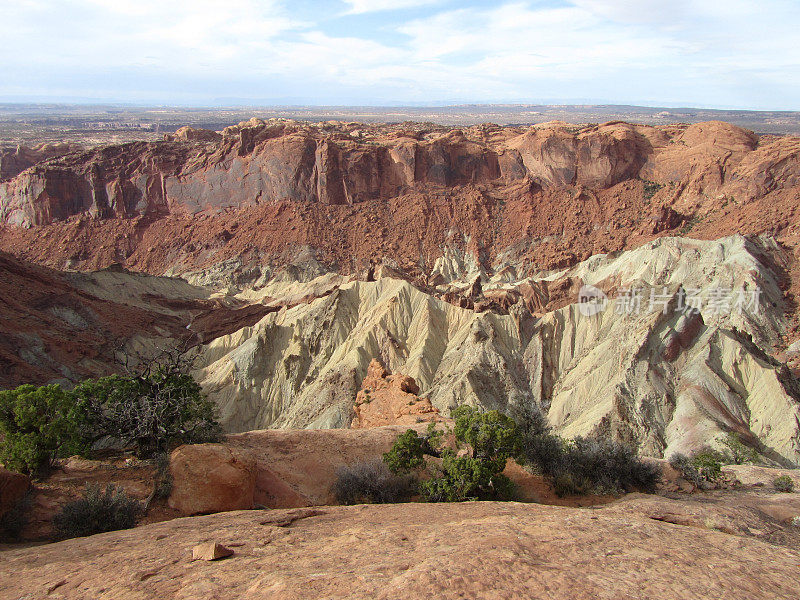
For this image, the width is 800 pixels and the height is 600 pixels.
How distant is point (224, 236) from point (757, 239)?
69.1 meters

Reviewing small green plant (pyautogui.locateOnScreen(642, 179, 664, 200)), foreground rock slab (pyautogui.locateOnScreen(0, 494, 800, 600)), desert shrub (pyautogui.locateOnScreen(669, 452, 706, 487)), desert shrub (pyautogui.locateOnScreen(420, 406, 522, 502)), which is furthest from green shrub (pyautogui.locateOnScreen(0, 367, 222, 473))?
small green plant (pyautogui.locateOnScreen(642, 179, 664, 200))

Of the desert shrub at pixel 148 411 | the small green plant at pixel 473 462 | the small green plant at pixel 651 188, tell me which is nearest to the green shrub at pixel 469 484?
the small green plant at pixel 473 462

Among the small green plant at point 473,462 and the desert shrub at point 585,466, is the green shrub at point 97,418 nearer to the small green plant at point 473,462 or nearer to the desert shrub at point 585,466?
the small green plant at point 473,462

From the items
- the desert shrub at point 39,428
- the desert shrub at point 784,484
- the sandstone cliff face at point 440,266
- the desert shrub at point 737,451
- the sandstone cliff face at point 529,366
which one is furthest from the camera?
the sandstone cliff face at point 440,266

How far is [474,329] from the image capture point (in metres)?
39.0

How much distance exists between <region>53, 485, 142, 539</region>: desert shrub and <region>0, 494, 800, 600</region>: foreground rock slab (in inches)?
32.7

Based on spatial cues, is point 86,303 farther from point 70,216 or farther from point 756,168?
point 756,168

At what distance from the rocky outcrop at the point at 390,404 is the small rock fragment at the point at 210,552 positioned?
14.5 metres

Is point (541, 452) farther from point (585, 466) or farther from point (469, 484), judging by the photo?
point (469, 484)

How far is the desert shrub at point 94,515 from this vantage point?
10.9m

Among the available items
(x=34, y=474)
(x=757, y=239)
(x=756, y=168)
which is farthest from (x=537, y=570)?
(x=756, y=168)

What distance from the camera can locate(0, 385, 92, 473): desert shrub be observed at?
497 inches

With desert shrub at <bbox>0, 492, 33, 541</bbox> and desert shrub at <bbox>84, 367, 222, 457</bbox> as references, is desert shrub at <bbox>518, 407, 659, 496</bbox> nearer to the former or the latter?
desert shrub at <bbox>84, 367, 222, 457</bbox>

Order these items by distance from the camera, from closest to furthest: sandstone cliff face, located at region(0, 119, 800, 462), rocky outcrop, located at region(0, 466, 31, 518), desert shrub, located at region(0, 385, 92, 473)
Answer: rocky outcrop, located at region(0, 466, 31, 518) < desert shrub, located at region(0, 385, 92, 473) < sandstone cliff face, located at region(0, 119, 800, 462)
